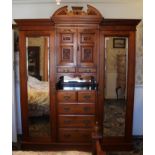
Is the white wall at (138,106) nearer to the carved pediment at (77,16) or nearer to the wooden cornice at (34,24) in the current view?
the carved pediment at (77,16)

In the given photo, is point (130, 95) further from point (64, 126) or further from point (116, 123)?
point (64, 126)

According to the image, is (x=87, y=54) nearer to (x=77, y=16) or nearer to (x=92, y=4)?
(x=77, y=16)

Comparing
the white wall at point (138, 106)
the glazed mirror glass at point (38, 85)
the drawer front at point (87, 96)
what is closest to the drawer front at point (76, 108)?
the drawer front at point (87, 96)

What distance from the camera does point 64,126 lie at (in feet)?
11.9

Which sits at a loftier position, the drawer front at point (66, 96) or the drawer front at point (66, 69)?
the drawer front at point (66, 69)

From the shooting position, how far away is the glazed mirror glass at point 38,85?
3510 mm

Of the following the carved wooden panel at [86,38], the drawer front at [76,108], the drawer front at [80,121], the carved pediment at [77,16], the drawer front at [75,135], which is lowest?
the drawer front at [75,135]

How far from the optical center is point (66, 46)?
3504 millimetres

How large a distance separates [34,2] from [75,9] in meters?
0.89

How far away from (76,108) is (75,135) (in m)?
0.41

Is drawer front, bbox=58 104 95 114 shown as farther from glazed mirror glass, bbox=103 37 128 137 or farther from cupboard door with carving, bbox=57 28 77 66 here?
Answer: cupboard door with carving, bbox=57 28 77 66

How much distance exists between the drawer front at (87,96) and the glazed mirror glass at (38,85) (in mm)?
497
